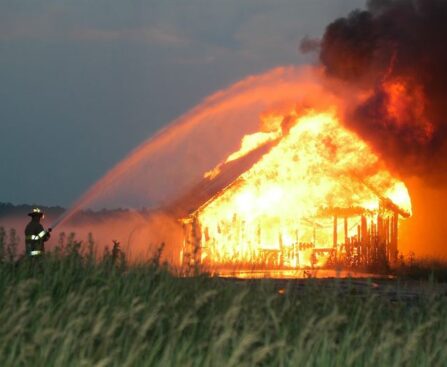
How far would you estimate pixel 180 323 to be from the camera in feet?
39.4

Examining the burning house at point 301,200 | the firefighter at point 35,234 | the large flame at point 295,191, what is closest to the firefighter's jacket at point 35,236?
the firefighter at point 35,234

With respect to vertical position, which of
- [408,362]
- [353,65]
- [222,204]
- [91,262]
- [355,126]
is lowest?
[408,362]

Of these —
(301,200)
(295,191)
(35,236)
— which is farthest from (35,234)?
(301,200)

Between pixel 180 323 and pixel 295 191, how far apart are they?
73.0 ft

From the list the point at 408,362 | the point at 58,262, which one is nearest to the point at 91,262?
the point at 58,262

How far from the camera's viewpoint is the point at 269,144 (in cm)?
3497

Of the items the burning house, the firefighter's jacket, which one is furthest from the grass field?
the burning house

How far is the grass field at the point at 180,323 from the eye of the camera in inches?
394

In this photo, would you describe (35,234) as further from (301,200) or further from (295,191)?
(301,200)

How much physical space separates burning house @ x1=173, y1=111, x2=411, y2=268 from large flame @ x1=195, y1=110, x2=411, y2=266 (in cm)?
3

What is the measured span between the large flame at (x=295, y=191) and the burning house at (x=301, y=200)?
0.03 meters

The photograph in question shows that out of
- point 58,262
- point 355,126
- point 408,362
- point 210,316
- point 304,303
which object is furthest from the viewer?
point 355,126

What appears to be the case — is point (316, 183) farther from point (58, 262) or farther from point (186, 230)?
point (58, 262)

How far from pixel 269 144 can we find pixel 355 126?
3103mm
